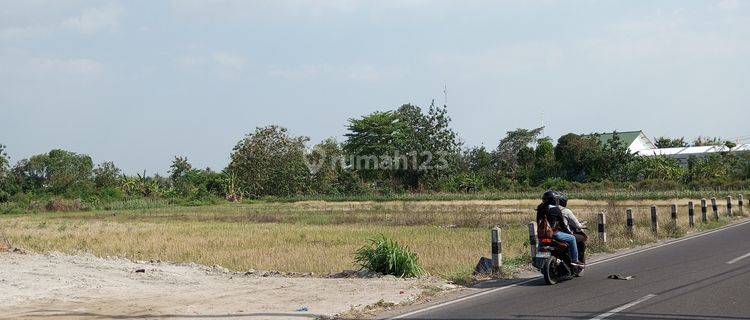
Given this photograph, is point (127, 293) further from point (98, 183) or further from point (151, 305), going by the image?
point (98, 183)

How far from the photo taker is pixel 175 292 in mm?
12352

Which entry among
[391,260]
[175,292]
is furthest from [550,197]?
[175,292]

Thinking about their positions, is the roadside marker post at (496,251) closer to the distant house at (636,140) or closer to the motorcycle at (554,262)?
the motorcycle at (554,262)

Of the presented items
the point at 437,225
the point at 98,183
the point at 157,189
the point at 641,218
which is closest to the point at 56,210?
the point at 157,189

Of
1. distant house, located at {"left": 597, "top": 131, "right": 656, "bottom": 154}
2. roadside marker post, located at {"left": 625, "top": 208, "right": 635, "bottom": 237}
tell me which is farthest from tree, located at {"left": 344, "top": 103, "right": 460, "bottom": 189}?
roadside marker post, located at {"left": 625, "top": 208, "right": 635, "bottom": 237}

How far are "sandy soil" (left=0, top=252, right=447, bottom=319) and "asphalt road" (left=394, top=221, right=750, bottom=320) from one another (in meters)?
1.52

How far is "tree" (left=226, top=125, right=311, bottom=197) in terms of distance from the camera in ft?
270

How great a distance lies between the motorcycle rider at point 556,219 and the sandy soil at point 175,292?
2.14 metres

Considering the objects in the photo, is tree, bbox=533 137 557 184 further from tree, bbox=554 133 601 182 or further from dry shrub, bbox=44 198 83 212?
dry shrub, bbox=44 198 83 212

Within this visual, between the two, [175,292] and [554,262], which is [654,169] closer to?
[554,262]

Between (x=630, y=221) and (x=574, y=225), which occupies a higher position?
(x=574, y=225)

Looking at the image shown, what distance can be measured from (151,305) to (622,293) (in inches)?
272

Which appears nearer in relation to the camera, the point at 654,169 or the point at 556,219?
the point at 556,219

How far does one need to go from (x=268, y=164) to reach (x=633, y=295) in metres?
73.8
